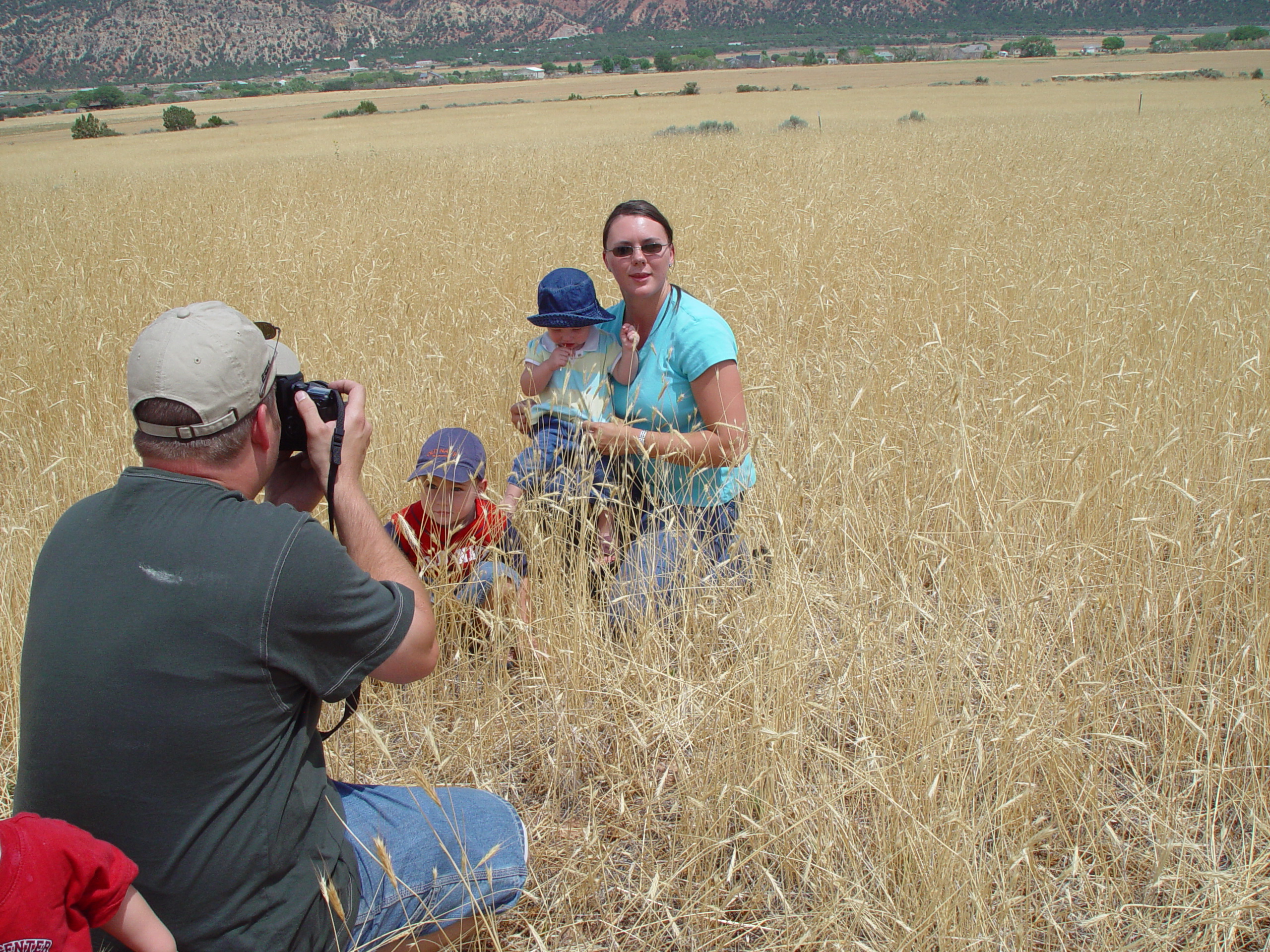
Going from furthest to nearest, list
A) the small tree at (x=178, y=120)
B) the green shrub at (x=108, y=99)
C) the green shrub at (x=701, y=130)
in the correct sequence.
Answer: the green shrub at (x=108, y=99), the small tree at (x=178, y=120), the green shrub at (x=701, y=130)

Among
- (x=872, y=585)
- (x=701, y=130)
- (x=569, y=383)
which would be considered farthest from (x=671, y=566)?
(x=701, y=130)

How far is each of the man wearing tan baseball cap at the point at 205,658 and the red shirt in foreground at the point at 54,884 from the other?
0.13m

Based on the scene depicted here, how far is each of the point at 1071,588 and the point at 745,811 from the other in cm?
118

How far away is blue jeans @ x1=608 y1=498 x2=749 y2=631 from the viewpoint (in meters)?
2.02

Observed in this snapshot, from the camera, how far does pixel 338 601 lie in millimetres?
1109

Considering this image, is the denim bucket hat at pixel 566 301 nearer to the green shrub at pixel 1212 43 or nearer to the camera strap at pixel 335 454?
the camera strap at pixel 335 454

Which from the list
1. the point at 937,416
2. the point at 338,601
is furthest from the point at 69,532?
the point at 937,416

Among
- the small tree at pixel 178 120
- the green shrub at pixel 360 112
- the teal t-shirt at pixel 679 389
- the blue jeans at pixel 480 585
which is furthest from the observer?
the green shrub at pixel 360 112

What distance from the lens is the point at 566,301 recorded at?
2648 mm

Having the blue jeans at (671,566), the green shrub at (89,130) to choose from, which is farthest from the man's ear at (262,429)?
the green shrub at (89,130)

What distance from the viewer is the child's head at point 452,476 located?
2.24m

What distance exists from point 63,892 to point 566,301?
2089mm

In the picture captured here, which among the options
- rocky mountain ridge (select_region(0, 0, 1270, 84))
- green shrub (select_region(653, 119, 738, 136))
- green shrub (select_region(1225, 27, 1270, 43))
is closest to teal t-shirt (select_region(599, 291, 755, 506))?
green shrub (select_region(653, 119, 738, 136))

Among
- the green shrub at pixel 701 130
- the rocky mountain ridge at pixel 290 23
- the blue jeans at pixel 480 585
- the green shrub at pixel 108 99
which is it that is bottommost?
the blue jeans at pixel 480 585
